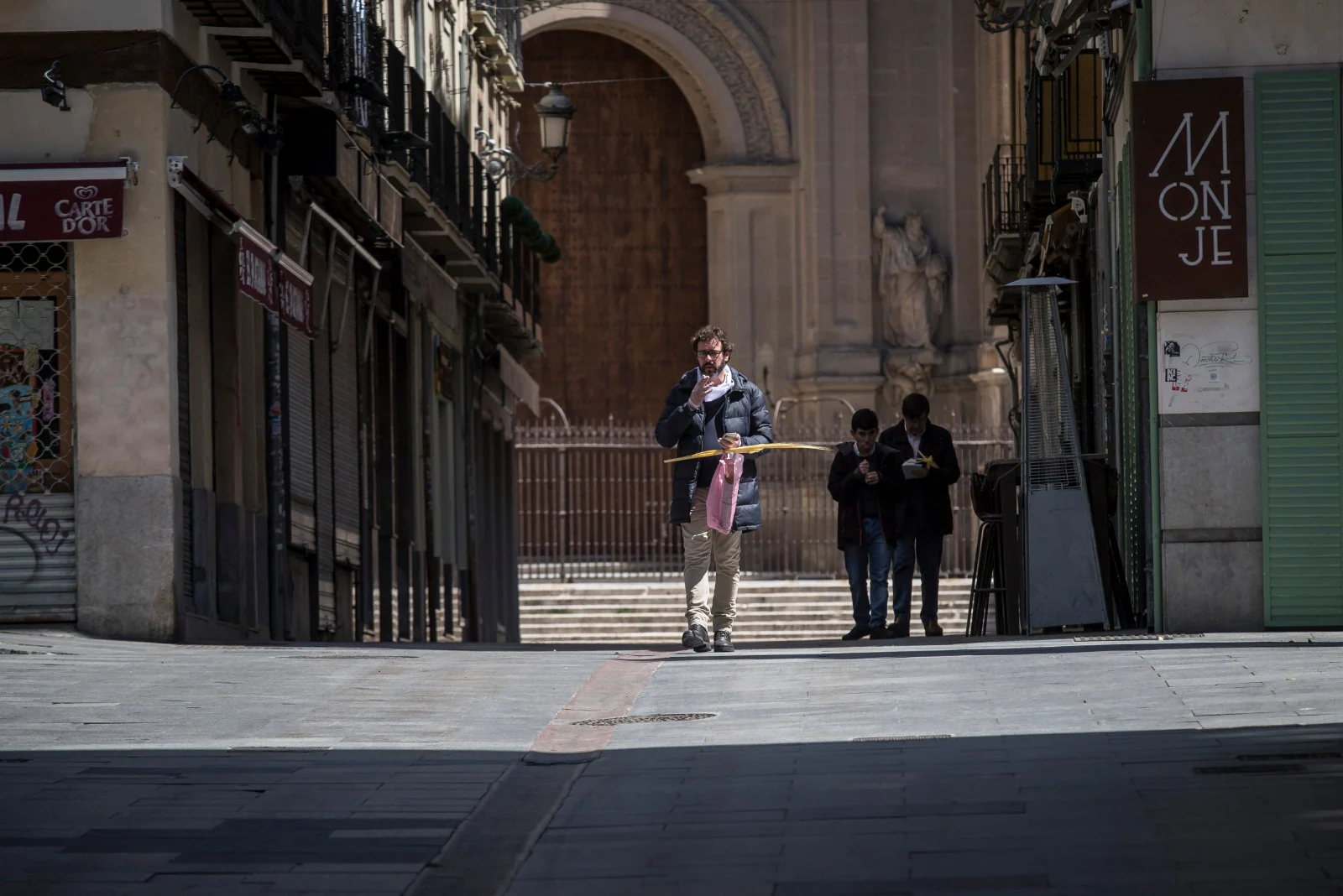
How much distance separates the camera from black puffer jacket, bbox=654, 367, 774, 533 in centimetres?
1522

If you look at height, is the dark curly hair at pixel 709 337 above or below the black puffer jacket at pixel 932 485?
above

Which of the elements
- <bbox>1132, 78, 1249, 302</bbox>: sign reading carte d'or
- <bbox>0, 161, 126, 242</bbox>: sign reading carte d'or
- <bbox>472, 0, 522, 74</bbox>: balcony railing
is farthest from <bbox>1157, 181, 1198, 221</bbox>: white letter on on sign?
<bbox>472, 0, 522, 74</bbox>: balcony railing

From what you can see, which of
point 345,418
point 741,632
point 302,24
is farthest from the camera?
point 741,632

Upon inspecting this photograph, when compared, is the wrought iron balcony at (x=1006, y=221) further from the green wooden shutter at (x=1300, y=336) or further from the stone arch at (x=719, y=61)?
the stone arch at (x=719, y=61)

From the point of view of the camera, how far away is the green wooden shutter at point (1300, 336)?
15.3 meters

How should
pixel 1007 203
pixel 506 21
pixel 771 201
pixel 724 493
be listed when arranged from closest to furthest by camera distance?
pixel 724 493, pixel 1007 203, pixel 506 21, pixel 771 201

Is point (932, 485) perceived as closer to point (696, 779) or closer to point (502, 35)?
point (696, 779)

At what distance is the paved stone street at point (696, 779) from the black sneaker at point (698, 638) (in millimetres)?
1750

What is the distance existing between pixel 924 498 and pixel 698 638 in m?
4.13

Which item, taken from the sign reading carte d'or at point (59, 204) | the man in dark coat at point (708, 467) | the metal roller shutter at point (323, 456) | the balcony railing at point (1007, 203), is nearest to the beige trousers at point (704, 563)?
the man in dark coat at point (708, 467)

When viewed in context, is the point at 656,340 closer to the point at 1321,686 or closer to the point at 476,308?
the point at 476,308

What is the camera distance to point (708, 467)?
50.3 feet

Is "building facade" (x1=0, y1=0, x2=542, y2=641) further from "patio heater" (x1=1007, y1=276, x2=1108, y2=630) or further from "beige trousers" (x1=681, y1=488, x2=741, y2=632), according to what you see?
"patio heater" (x1=1007, y1=276, x2=1108, y2=630)

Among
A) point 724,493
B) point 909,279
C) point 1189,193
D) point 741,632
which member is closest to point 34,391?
point 724,493
